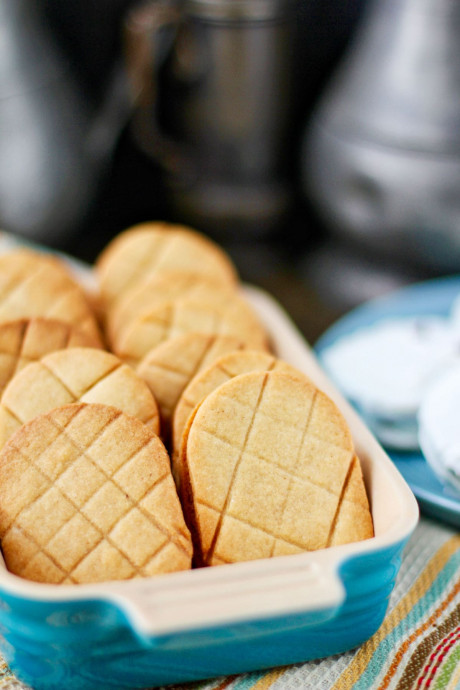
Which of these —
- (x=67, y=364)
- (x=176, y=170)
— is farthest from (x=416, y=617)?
(x=176, y=170)

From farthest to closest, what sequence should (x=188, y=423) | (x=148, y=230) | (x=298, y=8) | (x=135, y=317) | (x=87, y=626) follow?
(x=298, y=8) < (x=148, y=230) < (x=135, y=317) < (x=188, y=423) < (x=87, y=626)

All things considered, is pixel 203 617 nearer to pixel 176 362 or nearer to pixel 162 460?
pixel 162 460

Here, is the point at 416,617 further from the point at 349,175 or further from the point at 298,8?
the point at 298,8

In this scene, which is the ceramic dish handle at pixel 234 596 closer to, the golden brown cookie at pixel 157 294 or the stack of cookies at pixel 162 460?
the stack of cookies at pixel 162 460

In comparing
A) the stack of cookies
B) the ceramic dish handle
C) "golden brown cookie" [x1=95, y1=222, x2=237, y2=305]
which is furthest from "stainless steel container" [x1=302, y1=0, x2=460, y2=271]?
the ceramic dish handle

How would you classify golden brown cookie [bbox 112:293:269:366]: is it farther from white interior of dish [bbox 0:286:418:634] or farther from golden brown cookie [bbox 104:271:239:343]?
white interior of dish [bbox 0:286:418:634]
